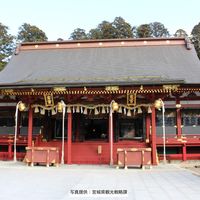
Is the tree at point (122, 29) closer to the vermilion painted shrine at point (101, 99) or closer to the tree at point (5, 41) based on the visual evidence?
the tree at point (5, 41)

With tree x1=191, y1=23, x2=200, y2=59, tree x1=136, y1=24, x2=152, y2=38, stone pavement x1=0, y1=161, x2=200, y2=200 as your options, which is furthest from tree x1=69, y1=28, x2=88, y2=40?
stone pavement x1=0, y1=161, x2=200, y2=200

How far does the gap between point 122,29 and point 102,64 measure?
30.1 metres

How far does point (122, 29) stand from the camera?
47.3m

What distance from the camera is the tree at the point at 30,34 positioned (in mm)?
47781

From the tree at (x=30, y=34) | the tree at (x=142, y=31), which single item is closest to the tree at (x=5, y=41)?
the tree at (x=30, y=34)

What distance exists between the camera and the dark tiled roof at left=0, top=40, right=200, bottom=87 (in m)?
16.4

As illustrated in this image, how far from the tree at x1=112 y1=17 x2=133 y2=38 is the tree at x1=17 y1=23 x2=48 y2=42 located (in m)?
11.6

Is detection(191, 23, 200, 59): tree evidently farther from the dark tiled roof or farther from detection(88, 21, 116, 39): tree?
the dark tiled roof

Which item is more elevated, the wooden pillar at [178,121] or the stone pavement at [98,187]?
the wooden pillar at [178,121]

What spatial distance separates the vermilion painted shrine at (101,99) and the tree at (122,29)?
2559cm

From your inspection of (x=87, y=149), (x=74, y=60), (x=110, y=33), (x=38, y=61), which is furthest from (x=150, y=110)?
(x=110, y=33)

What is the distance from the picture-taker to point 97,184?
8.38 meters

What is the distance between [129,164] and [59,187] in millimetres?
5049

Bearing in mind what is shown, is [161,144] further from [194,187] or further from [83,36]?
[83,36]
